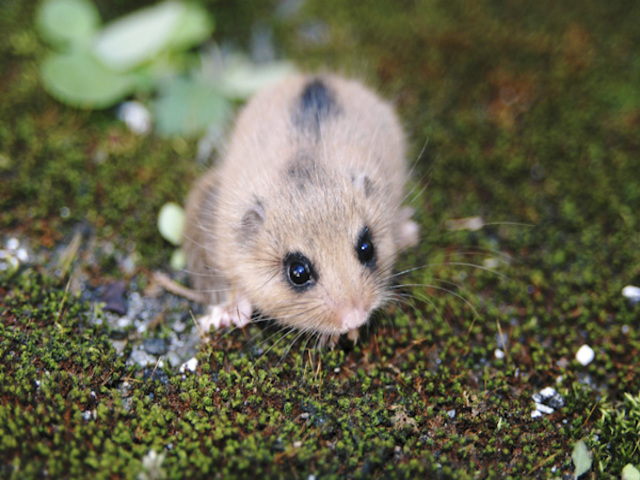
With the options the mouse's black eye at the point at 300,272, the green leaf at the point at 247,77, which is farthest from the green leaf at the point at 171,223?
the green leaf at the point at 247,77

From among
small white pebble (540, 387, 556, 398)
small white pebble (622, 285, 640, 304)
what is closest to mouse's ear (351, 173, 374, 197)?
small white pebble (540, 387, 556, 398)

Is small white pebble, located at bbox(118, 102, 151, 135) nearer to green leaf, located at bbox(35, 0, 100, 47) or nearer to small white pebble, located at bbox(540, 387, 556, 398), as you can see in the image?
green leaf, located at bbox(35, 0, 100, 47)

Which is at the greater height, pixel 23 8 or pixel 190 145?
pixel 23 8

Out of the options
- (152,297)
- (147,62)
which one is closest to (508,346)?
(152,297)

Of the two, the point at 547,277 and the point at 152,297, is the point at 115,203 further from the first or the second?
the point at 547,277

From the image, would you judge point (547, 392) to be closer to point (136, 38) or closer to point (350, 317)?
point (350, 317)

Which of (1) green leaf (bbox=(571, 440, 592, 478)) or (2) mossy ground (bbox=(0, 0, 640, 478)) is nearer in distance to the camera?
(2) mossy ground (bbox=(0, 0, 640, 478))
